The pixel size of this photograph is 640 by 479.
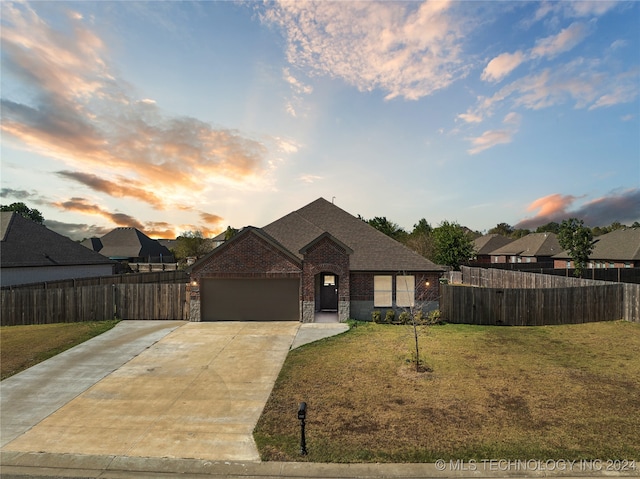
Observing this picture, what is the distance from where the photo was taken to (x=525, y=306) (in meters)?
19.7

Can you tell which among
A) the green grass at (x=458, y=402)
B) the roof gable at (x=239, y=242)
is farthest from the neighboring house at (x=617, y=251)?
the roof gable at (x=239, y=242)

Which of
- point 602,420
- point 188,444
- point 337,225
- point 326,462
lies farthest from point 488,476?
point 337,225

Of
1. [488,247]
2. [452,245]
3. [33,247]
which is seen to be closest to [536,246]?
[488,247]

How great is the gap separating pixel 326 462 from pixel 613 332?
18.7m

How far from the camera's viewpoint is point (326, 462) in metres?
7.07

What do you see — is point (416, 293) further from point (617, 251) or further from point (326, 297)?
point (617, 251)

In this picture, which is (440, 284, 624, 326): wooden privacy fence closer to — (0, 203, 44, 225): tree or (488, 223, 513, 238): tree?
(0, 203, 44, 225): tree

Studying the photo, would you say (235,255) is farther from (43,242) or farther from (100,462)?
(43,242)

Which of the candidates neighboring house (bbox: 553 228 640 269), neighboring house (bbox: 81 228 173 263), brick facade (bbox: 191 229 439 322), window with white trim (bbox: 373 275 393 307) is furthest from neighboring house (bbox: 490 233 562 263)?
neighboring house (bbox: 81 228 173 263)

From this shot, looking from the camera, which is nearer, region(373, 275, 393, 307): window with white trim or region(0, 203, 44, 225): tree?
region(373, 275, 393, 307): window with white trim

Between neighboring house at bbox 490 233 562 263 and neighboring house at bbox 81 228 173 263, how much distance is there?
7398cm

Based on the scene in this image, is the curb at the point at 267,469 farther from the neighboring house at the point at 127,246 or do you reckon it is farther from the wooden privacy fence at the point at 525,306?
the neighboring house at the point at 127,246

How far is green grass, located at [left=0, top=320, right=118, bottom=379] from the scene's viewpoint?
44.5ft

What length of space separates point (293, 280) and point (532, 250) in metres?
65.2
